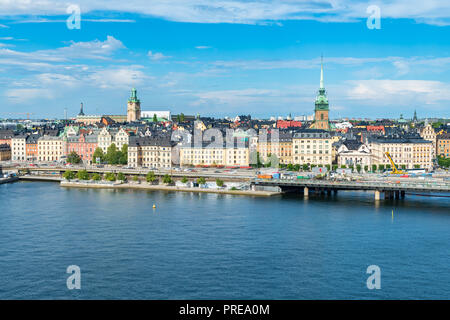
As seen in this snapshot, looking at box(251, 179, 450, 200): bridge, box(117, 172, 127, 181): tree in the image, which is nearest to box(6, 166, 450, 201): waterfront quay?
box(251, 179, 450, 200): bridge

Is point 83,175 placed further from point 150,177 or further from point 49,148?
point 49,148

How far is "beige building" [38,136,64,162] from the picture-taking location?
6066 cm

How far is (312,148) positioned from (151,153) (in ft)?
47.8

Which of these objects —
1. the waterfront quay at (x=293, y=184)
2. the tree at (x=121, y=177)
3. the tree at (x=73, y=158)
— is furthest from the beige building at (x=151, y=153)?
the tree at (x=121, y=177)

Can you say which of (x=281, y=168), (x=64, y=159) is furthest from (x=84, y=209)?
(x=64, y=159)

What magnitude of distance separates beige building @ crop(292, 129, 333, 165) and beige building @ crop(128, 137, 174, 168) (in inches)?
448

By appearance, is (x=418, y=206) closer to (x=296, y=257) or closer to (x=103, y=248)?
(x=296, y=257)

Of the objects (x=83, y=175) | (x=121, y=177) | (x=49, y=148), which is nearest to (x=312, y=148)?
(x=121, y=177)

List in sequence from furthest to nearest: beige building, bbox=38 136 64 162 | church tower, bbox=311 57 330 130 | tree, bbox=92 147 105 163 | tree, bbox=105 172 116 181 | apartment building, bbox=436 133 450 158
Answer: church tower, bbox=311 57 330 130, beige building, bbox=38 136 64 162, apartment building, bbox=436 133 450 158, tree, bbox=92 147 105 163, tree, bbox=105 172 116 181

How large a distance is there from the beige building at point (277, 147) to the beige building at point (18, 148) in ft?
80.1

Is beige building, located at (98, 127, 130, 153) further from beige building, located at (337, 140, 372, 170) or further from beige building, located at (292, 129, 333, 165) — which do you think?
beige building, located at (337, 140, 372, 170)

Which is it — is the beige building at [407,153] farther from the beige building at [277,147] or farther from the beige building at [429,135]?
the beige building at [277,147]

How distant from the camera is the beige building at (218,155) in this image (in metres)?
52.8

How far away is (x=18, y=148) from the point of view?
61562 millimetres
